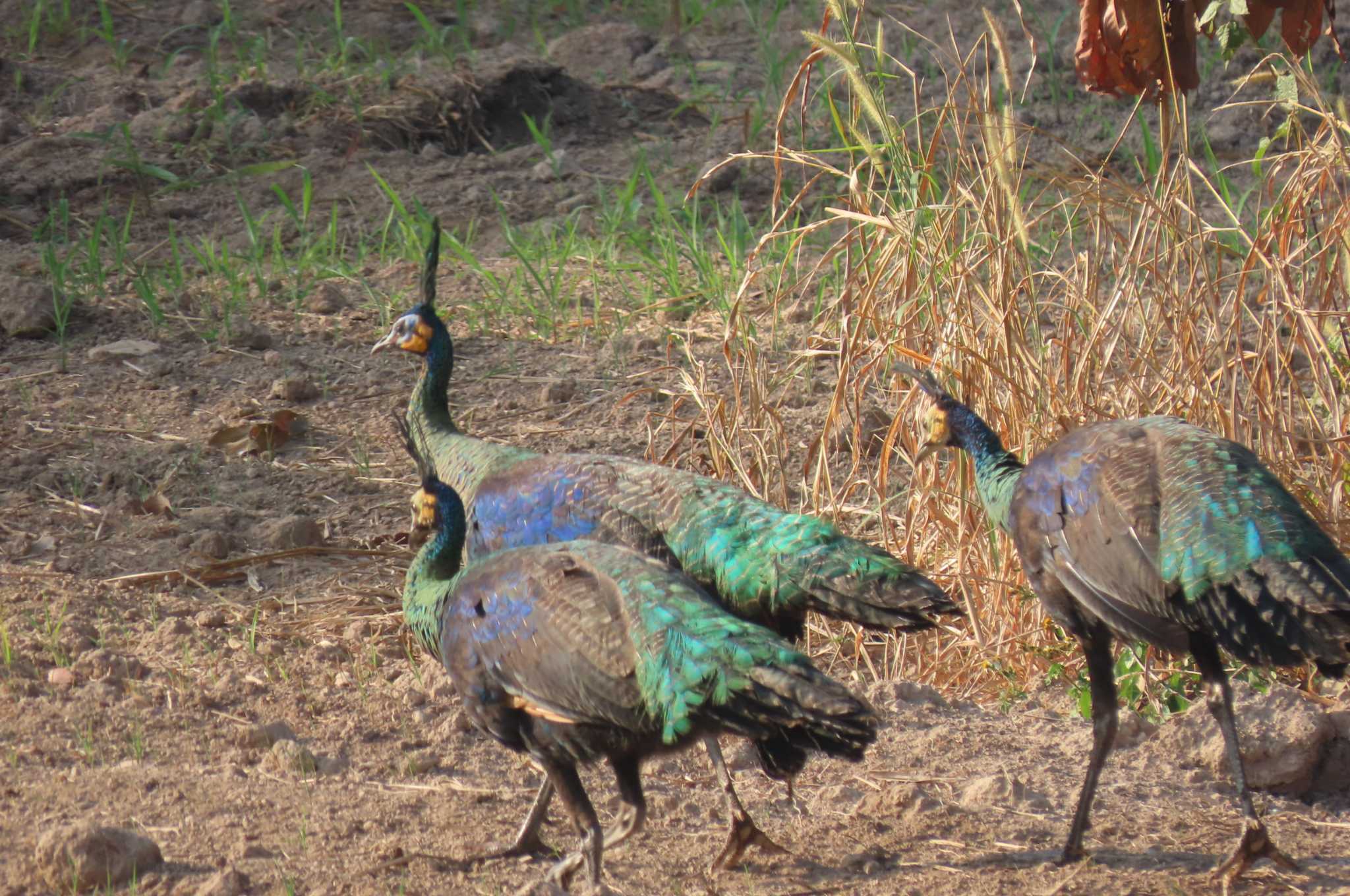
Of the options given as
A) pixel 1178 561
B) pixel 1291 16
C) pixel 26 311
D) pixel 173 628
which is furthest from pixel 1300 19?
pixel 26 311

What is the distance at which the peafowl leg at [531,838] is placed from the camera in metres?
3.75

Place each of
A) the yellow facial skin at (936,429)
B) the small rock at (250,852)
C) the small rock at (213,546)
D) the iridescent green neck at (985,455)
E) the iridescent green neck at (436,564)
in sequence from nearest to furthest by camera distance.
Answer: the small rock at (250,852), the iridescent green neck at (436,564), the iridescent green neck at (985,455), the yellow facial skin at (936,429), the small rock at (213,546)

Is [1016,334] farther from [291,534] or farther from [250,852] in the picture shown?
[250,852]

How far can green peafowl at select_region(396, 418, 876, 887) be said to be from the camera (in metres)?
3.15

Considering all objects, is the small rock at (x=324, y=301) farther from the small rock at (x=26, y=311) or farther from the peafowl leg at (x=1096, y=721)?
the peafowl leg at (x=1096, y=721)

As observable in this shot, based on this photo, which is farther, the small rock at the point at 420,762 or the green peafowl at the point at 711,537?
the small rock at the point at 420,762

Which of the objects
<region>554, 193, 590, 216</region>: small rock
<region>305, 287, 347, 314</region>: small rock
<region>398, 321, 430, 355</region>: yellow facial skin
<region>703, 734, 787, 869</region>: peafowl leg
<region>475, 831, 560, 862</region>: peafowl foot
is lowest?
<region>305, 287, 347, 314</region>: small rock

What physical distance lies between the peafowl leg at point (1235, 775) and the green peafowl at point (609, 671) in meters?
1.06

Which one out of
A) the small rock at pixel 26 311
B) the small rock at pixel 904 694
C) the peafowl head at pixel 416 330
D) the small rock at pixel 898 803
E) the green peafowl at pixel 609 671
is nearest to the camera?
the green peafowl at pixel 609 671

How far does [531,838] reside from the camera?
3.80 meters

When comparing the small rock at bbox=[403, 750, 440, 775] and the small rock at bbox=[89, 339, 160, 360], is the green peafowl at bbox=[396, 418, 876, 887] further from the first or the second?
the small rock at bbox=[89, 339, 160, 360]

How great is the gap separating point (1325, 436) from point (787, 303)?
2.61 meters

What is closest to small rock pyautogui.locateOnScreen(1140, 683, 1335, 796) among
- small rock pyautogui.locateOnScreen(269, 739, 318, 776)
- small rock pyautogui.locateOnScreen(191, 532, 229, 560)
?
small rock pyautogui.locateOnScreen(269, 739, 318, 776)

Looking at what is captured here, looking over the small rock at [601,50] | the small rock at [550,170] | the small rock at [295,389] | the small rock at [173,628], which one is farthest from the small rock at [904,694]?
the small rock at [601,50]
